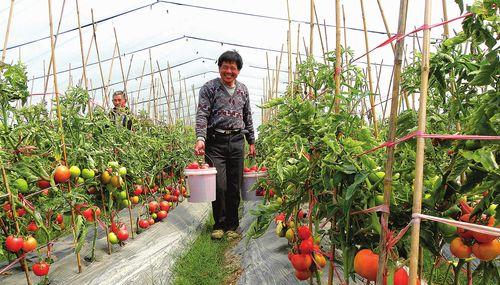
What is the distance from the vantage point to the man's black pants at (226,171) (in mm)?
3324

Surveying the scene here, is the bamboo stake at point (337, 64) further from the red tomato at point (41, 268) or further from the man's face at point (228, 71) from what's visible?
the man's face at point (228, 71)

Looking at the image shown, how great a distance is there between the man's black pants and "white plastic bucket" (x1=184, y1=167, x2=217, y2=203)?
15.5 inches

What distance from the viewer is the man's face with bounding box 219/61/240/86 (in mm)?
3235

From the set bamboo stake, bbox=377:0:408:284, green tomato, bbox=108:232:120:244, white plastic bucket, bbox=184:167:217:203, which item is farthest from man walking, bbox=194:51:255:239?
bamboo stake, bbox=377:0:408:284

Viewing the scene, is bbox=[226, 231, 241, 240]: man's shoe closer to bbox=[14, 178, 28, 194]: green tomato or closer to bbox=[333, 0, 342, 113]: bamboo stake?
bbox=[14, 178, 28, 194]: green tomato

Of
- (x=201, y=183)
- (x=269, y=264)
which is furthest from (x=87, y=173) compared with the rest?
(x=269, y=264)

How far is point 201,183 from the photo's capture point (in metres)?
2.83

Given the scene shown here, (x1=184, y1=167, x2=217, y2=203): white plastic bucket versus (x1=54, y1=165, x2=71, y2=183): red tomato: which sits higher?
(x1=54, y1=165, x2=71, y2=183): red tomato

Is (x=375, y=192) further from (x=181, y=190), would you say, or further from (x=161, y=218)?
(x=181, y=190)

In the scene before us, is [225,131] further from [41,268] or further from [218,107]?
[41,268]

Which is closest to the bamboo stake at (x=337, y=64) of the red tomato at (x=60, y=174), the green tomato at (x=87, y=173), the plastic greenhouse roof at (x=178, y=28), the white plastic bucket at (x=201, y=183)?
the red tomato at (x=60, y=174)

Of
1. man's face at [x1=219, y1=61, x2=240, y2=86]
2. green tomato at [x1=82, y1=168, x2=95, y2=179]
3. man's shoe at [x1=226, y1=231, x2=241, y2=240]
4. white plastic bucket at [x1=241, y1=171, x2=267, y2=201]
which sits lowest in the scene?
man's shoe at [x1=226, y1=231, x2=241, y2=240]

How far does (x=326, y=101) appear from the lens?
61.8 inches

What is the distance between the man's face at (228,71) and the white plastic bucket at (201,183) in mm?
786
